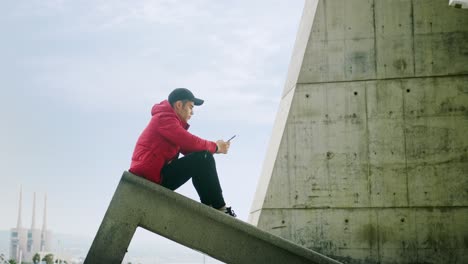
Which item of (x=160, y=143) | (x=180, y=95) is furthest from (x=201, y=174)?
(x=180, y=95)

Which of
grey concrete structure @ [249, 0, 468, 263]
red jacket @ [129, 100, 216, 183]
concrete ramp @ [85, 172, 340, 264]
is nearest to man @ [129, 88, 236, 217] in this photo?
red jacket @ [129, 100, 216, 183]

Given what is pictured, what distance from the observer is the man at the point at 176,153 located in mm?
5832

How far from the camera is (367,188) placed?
9.67 m

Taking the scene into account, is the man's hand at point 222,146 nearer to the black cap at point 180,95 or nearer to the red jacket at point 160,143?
the red jacket at point 160,143

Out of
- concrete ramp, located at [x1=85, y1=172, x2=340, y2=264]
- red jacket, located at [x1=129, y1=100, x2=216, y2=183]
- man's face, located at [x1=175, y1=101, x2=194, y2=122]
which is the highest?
man's face, located at [x1=175, y1=101, x2=194, y2=122]

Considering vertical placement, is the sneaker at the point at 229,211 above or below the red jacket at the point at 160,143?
below

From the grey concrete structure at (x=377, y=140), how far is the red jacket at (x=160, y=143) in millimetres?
4159

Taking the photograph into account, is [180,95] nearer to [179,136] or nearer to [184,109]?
[184,109]

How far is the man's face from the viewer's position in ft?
19.8

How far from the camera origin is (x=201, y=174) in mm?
5902

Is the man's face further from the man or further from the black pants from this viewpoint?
the black pants

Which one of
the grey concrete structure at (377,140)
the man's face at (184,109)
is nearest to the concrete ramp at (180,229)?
the man's face at (184,109)

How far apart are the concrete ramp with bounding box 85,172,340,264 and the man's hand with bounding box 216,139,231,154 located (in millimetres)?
593

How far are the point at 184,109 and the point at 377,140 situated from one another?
4.60m
